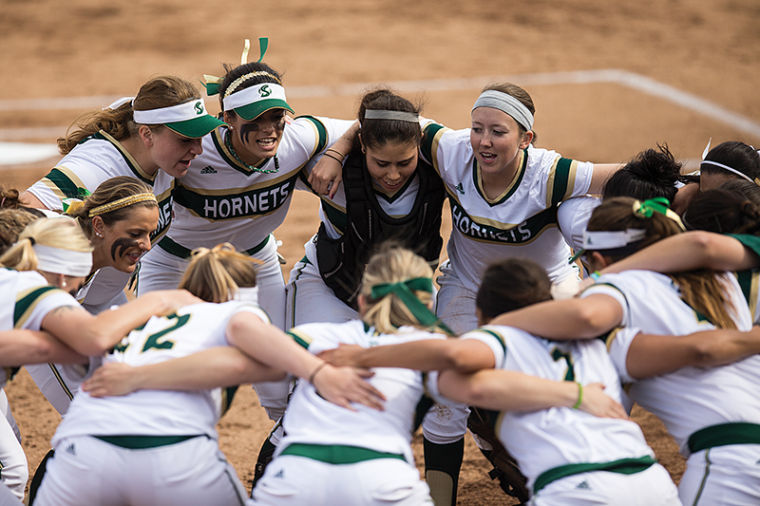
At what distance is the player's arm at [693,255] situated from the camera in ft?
12.0

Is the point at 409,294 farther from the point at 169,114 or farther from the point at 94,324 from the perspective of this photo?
the point at 169,114

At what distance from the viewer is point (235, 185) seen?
5422 mm

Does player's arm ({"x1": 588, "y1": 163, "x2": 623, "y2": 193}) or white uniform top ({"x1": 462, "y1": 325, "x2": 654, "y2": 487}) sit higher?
player's arm ({"x1": 588, "y1": 163, "x2": 623, "y2": 193})

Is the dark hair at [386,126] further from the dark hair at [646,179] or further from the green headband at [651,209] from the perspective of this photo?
the green headband at [651,209]

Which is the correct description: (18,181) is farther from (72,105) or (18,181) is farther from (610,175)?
(610,175)

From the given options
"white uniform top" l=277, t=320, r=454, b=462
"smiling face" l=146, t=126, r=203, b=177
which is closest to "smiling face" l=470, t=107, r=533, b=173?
"smiling face" l=146, t=126, r=203, b=177

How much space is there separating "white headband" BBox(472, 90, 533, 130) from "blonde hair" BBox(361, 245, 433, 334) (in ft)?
5.25

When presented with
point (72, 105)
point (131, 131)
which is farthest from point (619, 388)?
point (72, 105)

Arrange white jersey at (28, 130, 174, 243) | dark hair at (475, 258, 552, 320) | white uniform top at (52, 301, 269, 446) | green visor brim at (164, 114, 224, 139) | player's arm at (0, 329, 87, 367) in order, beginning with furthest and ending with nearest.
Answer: green visor brim at (164, 114, 224, 139)
white jersey at (28, 130, 174, 243)
dark hair at (475, 258, 552, 320)
player's arm at (0, 329, 87, 367)
white uniform top at (52, 301, 269, 446)

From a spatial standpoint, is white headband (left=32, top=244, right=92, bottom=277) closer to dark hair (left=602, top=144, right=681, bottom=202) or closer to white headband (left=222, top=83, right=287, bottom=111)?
white headband (left=222, top=83, right=287, bottom=111)

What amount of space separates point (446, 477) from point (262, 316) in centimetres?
190

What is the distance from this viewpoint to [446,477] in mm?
5066

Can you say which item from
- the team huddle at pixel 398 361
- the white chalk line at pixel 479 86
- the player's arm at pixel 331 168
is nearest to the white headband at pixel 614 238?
the team huddle at pixel 398 361

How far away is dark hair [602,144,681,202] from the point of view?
4566 mm
